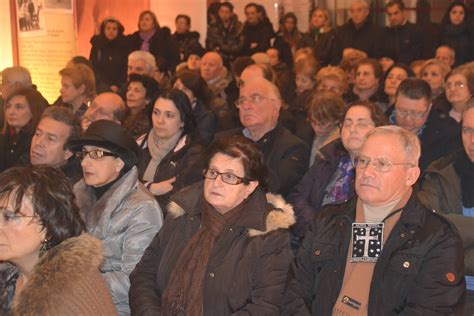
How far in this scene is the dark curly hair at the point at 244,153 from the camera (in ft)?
13.0

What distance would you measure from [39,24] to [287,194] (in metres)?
5.07

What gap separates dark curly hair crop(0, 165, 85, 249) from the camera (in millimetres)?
3148

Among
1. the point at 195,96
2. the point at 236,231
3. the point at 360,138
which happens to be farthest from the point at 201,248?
the point at 195,96

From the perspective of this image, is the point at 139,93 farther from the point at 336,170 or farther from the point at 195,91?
the point at 336,170

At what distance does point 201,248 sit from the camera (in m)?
3.91

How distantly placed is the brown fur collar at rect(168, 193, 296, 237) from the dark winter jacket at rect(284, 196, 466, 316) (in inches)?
8.2

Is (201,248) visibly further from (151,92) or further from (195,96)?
(151,92)

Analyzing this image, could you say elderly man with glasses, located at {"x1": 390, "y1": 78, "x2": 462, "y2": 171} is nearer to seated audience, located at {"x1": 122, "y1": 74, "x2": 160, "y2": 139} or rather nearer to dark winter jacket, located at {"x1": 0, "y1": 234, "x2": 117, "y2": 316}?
seated audience, located at {"x1": 122, "y1": 74, "x2": 160, "y2": 139}

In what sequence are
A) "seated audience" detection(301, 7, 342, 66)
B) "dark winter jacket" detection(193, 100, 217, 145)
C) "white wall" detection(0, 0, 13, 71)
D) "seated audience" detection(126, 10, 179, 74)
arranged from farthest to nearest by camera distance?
"seated audience" detection(301, 7, 342, 66)
"seated audience" detection(126, 10, 179, 74)
"white wall" detection(0, 0, 13, 71)
"dark winter jacket" detection(193, 100, 217, 145)

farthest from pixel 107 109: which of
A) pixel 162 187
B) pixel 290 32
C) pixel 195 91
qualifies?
pixel 290 32

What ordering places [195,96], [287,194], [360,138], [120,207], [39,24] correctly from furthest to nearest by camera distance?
1. [39,24]
2. [195,96]
3. [287,194]
4. [360,138]
5. [120,207]

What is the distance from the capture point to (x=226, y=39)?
1244 cm

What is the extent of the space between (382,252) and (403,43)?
315 inches

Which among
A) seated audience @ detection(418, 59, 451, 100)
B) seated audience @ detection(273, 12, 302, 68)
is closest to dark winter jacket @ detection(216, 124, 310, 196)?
seated audience @ detection(418, 59, 451, 100)
